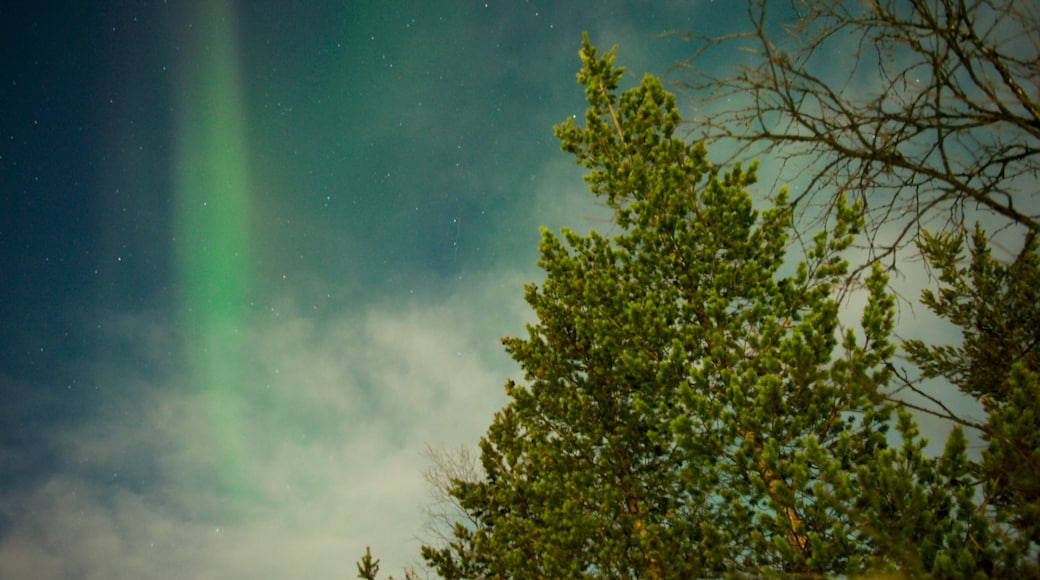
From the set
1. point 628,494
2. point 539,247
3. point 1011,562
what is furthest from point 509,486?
point 1011,562

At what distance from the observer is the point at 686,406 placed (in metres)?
5.95

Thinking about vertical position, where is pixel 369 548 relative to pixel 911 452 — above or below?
above

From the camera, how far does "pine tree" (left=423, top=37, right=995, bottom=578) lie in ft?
15.6

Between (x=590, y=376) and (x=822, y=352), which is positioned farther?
(x=590, y=376)

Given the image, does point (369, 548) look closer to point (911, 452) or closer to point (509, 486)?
point (509, 486)

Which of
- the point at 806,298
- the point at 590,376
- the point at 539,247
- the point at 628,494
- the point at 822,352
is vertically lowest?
the point at 628,494

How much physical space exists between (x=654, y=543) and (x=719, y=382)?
89.9 inches

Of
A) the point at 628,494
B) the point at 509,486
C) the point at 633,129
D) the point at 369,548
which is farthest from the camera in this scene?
the point at 369,548

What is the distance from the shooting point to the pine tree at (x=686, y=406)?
15.6ft

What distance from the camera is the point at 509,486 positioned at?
410 inches

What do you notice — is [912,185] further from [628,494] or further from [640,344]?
[628,494]

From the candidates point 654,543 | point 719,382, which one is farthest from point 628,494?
point 719,382

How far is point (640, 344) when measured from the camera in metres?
7.27

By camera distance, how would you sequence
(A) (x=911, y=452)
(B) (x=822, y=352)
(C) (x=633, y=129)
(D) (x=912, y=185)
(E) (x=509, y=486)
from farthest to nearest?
(E) (x=509, y=486) → (C) (x=633, y=129) → (B) (x=822, y=352) → (A) (x=911, y=452) → (D) (x=912, y=185)
